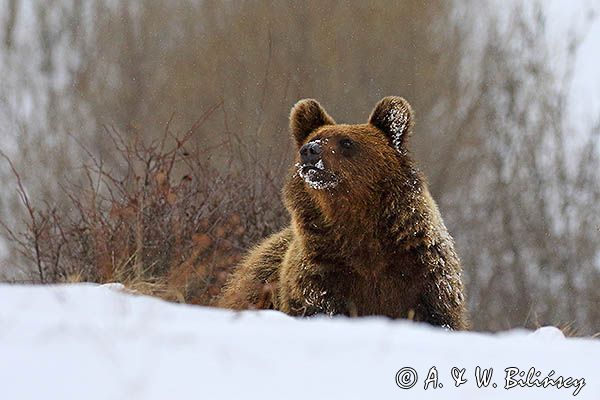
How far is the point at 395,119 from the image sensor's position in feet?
20.5

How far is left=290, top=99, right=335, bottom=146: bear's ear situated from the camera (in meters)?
6.48

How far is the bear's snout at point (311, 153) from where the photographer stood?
5883 millimetres

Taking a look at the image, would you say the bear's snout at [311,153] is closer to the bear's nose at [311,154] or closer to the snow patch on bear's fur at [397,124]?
the bear's nose at [311,154]

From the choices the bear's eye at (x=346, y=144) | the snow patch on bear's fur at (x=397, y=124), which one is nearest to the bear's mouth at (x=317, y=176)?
the bear's eye at (x=346, y=144)

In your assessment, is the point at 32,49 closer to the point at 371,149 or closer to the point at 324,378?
the point at 371,149

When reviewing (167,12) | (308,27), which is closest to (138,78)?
(167,12)

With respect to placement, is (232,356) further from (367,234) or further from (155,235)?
(155,235)

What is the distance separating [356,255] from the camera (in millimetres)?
5867

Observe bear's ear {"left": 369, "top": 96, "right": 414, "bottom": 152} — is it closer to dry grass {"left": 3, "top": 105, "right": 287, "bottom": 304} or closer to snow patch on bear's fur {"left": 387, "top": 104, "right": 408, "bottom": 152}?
snow patch on bear's fur {"left": 387, "top": 104, "right": 408, "bottom": 152}

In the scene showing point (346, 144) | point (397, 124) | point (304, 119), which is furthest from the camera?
point (304, 119)

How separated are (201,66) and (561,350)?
53.2 feet

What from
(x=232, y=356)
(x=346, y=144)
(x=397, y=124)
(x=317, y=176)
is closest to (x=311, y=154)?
(x=317, y=176)

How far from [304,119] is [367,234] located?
39.7 inches

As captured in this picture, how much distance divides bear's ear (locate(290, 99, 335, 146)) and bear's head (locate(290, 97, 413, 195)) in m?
0.12
